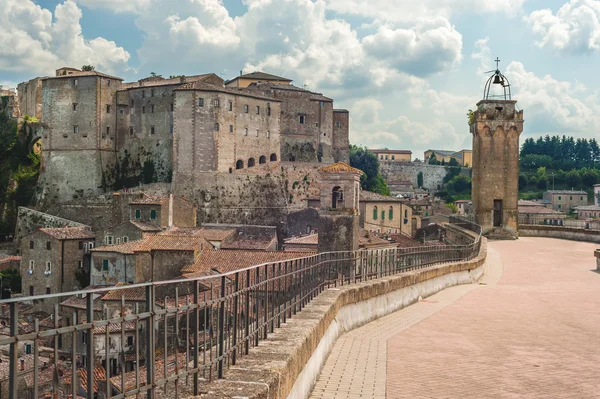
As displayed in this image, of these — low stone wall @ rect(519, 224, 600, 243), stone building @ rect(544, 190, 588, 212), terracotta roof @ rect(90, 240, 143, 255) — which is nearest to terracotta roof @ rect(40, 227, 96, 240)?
terracotta roof @ rect(90, 240, 143, 255)

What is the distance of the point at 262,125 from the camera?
2968 inches

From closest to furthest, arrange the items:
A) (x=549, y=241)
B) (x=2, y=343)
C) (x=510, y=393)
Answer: (x=2, y=343) < (x=510, y=393) < (x=549, y=241)

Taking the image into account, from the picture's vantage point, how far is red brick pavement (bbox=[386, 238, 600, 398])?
774 cm

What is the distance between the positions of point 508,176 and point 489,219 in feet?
10.1

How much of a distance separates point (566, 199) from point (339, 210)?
84.9 m

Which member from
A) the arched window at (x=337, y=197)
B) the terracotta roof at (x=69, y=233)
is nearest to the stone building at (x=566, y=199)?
the terracotta roof at (x=69, y=233)

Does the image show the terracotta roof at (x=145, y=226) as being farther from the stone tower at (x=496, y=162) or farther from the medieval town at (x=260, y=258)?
the stone tower at (x=496, y=162)

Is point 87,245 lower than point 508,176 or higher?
lower

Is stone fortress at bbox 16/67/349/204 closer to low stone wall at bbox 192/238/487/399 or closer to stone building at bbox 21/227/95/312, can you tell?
stone building at bbox 21/227/95/312

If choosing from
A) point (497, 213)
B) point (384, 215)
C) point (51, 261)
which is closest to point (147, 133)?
point (51, 261)

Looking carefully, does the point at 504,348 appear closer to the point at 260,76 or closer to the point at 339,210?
the point at 339,210

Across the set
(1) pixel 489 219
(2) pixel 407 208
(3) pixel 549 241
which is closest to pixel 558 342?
(3) pixel 549 241

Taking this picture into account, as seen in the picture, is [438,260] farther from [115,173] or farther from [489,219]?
[115,173]

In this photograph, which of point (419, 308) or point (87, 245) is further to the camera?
point (87, 245)
